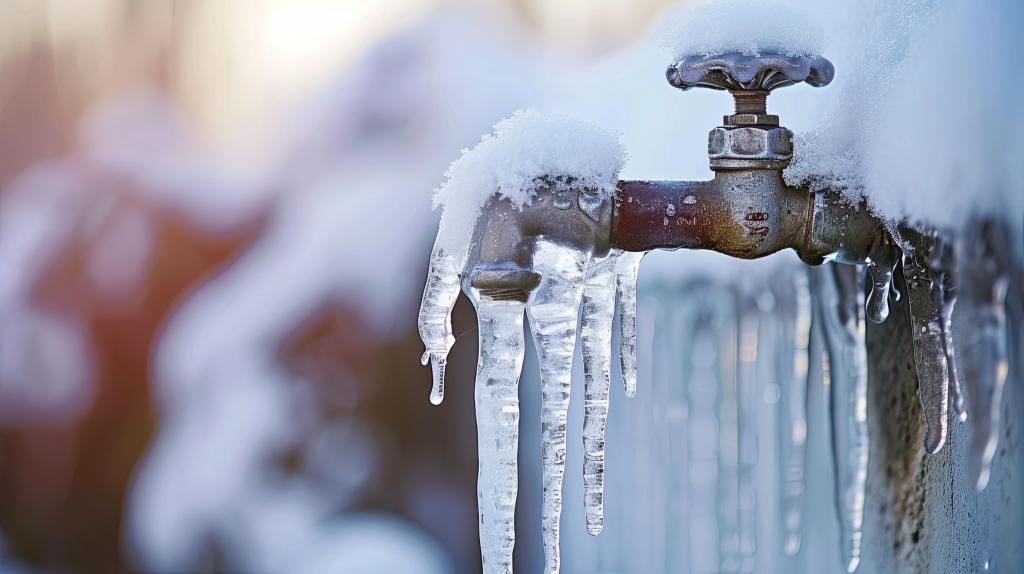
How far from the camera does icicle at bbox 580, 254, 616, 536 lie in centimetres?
61

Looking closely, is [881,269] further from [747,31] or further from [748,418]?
[748,418]

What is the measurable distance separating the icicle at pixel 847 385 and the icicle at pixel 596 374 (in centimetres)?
22

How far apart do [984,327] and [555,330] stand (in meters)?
0.24

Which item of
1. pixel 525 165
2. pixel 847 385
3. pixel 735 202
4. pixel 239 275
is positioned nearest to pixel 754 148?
pixel 735 202

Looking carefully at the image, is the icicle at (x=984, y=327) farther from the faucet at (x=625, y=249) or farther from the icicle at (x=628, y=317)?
the icicle at (x=628, y=317)

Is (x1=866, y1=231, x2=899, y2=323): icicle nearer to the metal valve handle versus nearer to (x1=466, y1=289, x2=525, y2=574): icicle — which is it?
the metal valve handle

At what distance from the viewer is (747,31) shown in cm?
57

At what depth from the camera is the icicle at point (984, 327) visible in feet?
1.61

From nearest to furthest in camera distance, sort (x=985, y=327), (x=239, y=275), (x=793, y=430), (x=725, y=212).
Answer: (x=985, y=327)
(x=725, y=212)
(x=793, y=430)
(x=239, y=275)

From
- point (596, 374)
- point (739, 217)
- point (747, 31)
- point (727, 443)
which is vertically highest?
point (747, 31)

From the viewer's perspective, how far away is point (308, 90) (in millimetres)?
1657

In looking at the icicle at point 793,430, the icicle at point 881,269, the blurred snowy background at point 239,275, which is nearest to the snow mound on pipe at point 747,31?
the icicle at point 881,269

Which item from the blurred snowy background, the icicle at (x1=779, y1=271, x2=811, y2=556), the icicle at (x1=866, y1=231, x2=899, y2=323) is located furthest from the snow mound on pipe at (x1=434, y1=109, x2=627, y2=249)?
the blurred snowy background

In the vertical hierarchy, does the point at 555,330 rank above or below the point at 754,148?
below
